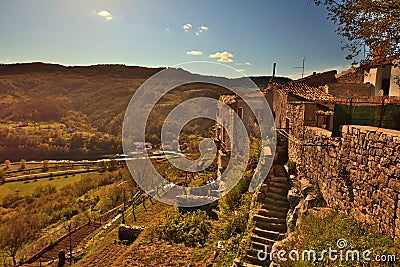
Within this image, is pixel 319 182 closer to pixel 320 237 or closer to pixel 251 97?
pixel 320 237

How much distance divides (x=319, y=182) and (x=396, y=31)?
142 inches

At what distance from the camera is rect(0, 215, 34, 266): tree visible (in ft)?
72.4

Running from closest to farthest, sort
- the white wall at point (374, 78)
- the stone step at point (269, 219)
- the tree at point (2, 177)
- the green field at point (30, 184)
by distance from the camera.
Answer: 1. the stone step at point (269, 219)
2. the white wall at point (374, 78)
3. the green field at point (30, 184)
4. the tree at point (2, 177)

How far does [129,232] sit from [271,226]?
7.68 meters

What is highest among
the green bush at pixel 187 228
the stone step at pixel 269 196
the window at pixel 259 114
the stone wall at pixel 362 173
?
the window at pixel 259 114

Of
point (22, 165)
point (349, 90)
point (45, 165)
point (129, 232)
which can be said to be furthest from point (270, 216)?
point (22, 165)

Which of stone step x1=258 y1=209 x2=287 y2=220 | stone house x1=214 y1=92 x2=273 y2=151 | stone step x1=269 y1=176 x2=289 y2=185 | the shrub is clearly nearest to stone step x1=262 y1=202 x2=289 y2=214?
stone step x1=258 y1=209 x2=287 y2=220

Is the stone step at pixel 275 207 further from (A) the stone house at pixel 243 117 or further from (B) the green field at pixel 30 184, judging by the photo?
(B) the green field at pixel 30 184

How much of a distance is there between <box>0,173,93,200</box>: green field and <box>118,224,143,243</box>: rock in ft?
109

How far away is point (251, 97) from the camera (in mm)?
15172

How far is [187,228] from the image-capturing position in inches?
406

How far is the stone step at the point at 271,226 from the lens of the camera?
6.92 metres

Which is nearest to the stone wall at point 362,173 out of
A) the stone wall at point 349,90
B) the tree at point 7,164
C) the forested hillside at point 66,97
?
the stone wall at point 349,90

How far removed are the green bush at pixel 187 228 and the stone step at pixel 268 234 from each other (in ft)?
9.94
